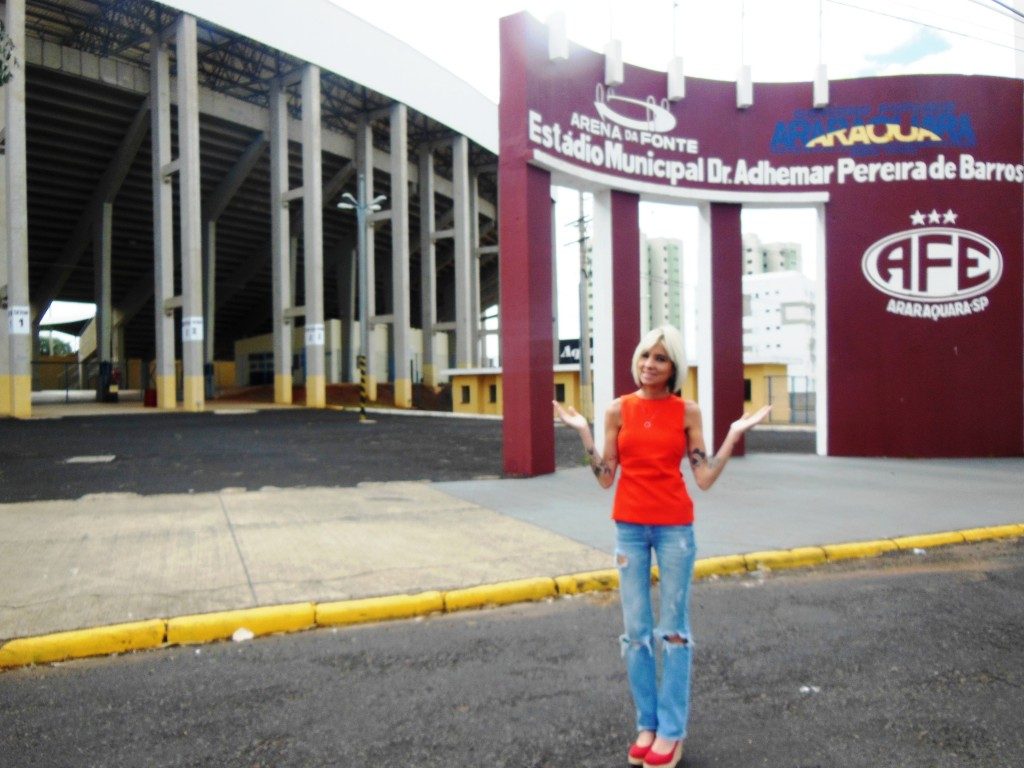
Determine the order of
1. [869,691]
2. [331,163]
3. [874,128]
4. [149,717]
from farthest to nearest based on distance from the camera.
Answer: [331,163]
[874,128]
[869,691]
[149,717]

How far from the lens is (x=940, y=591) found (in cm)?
588

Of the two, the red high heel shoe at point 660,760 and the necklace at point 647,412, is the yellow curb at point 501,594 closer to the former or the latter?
the red high heel shoe at point 660,760

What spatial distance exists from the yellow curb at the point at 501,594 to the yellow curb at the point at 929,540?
3634mm

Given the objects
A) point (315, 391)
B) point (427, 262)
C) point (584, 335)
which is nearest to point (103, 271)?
point (315, 391)

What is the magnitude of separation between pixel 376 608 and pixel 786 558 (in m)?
3.53

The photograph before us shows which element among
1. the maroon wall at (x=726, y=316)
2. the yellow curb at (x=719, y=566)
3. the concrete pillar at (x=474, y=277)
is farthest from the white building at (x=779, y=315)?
the yellow curb at (x=719, y=566)

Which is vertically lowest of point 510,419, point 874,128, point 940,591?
point 940,591

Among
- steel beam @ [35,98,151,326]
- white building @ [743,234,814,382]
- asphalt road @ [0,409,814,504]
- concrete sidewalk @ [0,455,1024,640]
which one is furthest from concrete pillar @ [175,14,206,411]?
white building @ [743,234,814,382]

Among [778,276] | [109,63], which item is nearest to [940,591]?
[109,63]

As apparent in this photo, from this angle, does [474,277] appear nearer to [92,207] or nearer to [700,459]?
[92,207]

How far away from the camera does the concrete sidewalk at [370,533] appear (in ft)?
17.8

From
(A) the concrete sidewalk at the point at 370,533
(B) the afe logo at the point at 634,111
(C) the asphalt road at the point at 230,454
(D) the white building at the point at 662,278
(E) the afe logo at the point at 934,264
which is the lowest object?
(A) the concrete sidewalk at the point at 370,533

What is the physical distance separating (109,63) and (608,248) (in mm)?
28200

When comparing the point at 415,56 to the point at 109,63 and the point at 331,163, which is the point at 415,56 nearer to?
the point at 331,163
